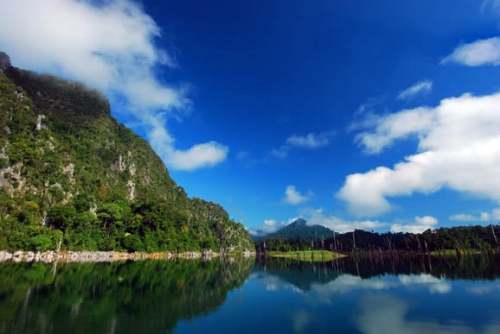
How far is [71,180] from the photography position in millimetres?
98500

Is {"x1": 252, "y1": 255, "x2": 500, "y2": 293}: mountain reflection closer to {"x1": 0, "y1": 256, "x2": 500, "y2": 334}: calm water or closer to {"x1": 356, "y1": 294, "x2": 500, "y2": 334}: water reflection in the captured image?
{"x1": 0, "y1": 256, "x2": 500, "y2": 334}: calm water

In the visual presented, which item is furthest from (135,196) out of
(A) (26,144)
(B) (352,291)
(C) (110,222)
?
(B) (352,291)

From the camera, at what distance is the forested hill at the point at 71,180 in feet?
250

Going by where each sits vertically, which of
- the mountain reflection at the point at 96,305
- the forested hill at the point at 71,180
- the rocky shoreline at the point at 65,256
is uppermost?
the forested hill at the point at 71,180

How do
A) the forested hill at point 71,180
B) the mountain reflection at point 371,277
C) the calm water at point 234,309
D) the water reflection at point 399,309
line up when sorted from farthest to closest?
the forested hill at point 71,180 < the mountain reflection at point 371,277 < the water reflection at point 399,309 < the calm water at point 234,309

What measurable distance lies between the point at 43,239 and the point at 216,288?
55716mm

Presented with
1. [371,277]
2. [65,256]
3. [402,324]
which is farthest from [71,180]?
[402,324]

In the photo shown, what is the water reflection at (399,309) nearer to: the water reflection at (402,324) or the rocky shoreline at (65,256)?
the water reflection at (402,324)

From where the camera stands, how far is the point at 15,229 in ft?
221

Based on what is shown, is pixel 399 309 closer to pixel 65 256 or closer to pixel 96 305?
pixel 96 305

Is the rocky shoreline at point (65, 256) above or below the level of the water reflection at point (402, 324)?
above

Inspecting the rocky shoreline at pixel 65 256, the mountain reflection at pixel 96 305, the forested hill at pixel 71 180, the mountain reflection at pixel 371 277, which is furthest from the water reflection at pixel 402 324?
the forested hill at pixel 71 180

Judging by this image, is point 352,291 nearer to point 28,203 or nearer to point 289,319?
point 289,319

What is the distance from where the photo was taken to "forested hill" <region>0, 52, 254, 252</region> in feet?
250
